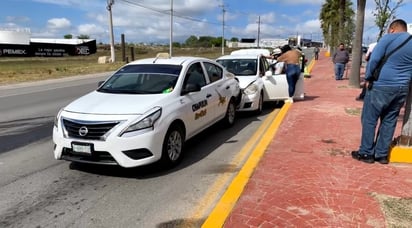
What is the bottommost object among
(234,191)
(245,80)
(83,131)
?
(234,191)

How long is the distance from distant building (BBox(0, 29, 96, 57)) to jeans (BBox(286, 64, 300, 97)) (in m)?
42.8

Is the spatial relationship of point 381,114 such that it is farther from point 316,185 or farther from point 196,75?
point 196,75

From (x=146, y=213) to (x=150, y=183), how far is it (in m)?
0.94

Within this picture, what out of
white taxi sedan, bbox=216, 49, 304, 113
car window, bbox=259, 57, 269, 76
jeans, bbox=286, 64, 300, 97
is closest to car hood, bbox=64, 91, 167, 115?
white taxi sedan, bbox=216, 49, 304, 113

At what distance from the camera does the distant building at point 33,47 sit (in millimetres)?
45969

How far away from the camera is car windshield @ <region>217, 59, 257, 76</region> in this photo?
10586 mm

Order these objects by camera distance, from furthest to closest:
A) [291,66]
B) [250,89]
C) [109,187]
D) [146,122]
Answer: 1. [291,66]
2. [250,89]
3. [146,122]
4. [109,187]

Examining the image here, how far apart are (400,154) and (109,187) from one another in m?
4.07

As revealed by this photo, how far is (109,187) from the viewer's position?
16.4ft

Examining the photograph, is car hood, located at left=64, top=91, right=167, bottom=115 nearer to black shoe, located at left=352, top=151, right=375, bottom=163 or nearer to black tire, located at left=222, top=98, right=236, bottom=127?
black tire, located at left=222, top=98, right=236, bottom=127

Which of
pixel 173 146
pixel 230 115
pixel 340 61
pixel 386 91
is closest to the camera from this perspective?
pixel 386 91

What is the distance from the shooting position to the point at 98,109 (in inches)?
208

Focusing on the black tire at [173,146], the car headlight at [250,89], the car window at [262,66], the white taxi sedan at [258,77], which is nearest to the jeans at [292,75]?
the white taxi sedan at [258,77]

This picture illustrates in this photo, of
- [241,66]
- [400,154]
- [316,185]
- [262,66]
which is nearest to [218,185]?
[316,185]
